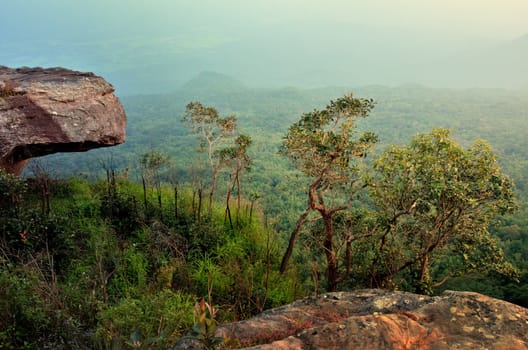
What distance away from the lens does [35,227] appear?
879cm

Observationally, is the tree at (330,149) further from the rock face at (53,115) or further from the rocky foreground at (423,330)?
the rock face at (53,115)

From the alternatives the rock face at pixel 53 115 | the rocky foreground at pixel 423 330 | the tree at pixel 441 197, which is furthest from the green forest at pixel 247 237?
the rocky foreground at pixel 423 330

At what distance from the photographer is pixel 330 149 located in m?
9.02

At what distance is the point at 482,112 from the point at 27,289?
125m

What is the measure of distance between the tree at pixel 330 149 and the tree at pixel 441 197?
0.69m

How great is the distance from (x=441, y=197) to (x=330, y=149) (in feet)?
8.95

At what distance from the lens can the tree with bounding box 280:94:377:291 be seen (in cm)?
909

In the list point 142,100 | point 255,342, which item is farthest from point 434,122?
point 142,100

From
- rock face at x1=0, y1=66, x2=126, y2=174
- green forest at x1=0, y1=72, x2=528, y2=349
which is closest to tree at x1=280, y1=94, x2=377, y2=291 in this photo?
green forest at x1=0, y1=72, x2=528, y2=349

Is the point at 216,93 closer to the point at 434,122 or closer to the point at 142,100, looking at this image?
the point at 142,100

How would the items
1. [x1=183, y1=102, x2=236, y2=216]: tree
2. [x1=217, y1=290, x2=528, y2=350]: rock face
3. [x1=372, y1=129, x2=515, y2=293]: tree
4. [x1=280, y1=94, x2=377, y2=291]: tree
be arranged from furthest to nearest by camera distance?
[x1=183, y1=102, x2=236, y2=216]: tree < [x1=280, y1=94, x2=377, y2=291]: tree < [x1=372, y1=129, x2=515, y2=293]: tree < [x1=217, y1=290, x2=528, y2=350]: rock face

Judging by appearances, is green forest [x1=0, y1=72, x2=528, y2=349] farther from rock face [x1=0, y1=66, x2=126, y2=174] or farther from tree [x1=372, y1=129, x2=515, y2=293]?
rock face [x1=0, y1=66, x2=126, y2=174]

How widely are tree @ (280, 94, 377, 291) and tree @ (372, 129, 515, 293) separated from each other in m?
0.69

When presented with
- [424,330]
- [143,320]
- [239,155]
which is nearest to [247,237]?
[239,155]
